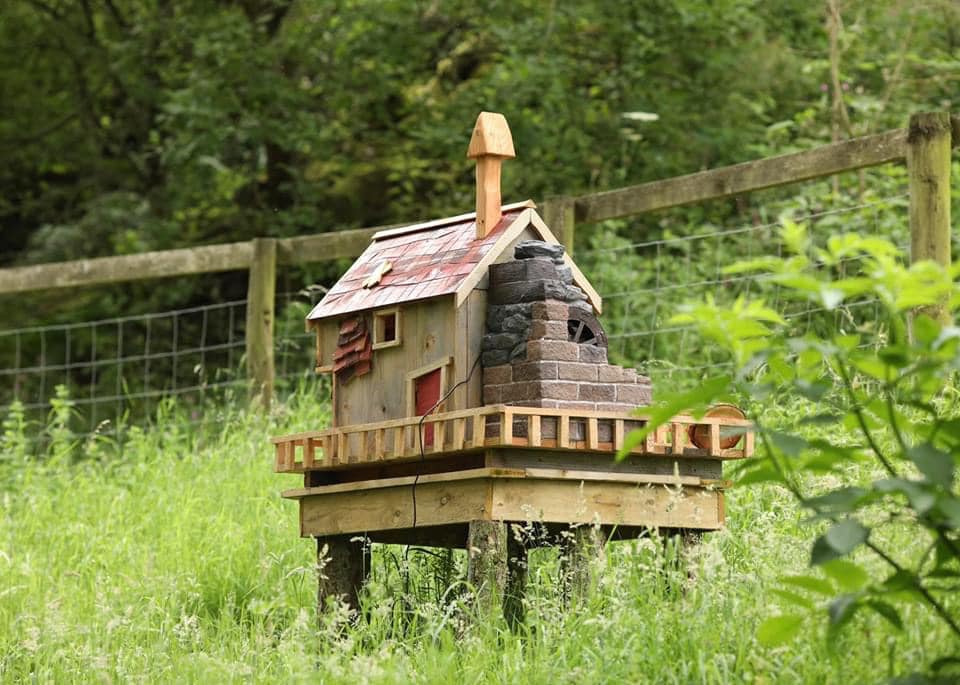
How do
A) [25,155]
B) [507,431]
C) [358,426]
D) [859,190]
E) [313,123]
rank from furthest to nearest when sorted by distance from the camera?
1. [25,155]
2. [313,123]
3. [859,190]
4. [358,426]
5. [507,431]


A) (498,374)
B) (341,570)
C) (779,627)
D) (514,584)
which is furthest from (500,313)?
(779,627)

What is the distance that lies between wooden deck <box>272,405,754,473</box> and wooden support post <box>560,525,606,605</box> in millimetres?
241

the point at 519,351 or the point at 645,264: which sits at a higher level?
the point at 645,264

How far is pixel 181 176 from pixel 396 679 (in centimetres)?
1054

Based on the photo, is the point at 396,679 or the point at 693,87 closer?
the point at 396,679

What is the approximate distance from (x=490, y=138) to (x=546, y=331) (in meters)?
0.76

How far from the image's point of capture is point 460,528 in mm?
4395

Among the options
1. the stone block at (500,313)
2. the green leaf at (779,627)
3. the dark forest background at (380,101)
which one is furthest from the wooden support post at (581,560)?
the dark forest background at (380,101)

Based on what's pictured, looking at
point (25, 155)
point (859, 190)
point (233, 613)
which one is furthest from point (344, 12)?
point (233, 613)

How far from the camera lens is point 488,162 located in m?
4.46

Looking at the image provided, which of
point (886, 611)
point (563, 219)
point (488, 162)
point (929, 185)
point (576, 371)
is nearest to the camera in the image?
point (886, 611)

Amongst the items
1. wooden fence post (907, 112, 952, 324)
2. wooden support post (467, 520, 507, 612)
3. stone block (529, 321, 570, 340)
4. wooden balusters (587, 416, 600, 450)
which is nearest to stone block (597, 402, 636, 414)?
wooden balusters (587, 416, 600, 450)

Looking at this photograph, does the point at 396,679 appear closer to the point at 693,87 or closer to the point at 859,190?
the point at 859,190

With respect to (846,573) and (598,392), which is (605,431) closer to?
(598,392)
